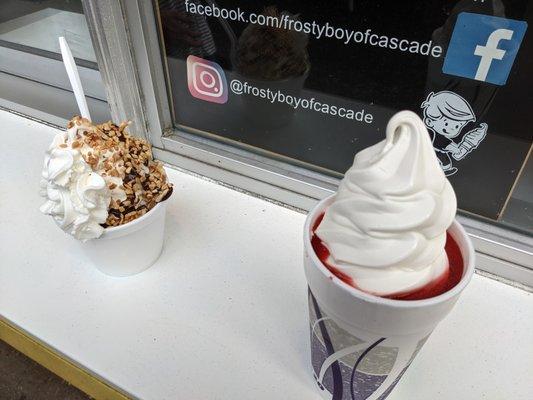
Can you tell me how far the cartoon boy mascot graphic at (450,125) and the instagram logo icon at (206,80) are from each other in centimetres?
35

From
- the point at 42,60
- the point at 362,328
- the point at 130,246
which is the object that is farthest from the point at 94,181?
the point at 42,60

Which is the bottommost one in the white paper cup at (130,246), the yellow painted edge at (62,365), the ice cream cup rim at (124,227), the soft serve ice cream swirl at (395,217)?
the yellow painted edge at (62,365)

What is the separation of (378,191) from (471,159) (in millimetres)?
286

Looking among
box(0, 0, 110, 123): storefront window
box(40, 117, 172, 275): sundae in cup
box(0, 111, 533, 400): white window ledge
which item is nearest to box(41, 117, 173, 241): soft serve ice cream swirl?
box(40, 117, 172, 275): sundae in cup

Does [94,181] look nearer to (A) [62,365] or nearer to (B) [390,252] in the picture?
(A) [62,365]

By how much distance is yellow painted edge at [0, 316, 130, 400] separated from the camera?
65cm

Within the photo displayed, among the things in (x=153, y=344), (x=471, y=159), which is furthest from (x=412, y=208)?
(x=153, y=344)

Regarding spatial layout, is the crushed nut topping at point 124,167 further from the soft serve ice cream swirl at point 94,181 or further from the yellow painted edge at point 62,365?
the yellow painted edge at point 62,365

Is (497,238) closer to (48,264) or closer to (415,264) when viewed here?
(415,264)

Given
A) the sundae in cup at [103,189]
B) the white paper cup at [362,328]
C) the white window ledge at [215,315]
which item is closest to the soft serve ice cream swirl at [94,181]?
the sundae in cup at [103,189]

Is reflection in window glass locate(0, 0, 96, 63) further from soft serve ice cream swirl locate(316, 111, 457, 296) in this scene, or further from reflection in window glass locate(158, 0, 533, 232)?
soft serve ice cream swirl locate(316, 111, 457, 296)

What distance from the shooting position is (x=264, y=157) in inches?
33.7

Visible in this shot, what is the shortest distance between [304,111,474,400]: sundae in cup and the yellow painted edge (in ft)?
1.16

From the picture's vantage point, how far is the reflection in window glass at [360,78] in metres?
0.58
